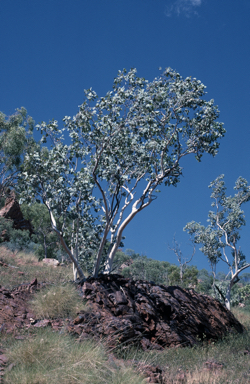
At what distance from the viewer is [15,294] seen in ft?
30.8

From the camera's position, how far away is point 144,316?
9625 mm

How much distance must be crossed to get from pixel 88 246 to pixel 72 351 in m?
9.18

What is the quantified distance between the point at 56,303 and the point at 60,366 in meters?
3.45

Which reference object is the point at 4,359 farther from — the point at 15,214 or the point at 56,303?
the point at 15,214

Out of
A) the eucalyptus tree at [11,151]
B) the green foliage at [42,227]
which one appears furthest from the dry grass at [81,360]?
the green foliage at [42,227]

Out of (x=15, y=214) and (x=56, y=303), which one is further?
(x=15, y=214)

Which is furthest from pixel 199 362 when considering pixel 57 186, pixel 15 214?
pixel 15 214

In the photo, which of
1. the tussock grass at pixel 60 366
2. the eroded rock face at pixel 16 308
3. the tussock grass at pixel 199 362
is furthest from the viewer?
the eroded rock face at pixel 16 308

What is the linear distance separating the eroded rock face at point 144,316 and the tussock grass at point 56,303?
13.9 inches

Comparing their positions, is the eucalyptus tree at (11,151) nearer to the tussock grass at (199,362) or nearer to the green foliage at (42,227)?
the green foliage at (42,227)

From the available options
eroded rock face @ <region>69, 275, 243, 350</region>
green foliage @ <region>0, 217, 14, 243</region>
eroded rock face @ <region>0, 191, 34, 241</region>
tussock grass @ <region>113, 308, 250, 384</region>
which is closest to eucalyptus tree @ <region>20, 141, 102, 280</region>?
eroded rock face @ <region>69, 275, 243, 350</region>

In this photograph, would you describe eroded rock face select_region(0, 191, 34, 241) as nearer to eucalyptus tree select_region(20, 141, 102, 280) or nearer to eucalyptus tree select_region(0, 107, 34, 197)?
eucalyptus tree select_region(0, 107, 34, 197)

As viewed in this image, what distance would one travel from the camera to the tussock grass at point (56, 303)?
8.59 m

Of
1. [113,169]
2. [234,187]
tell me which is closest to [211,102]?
[113,169]
